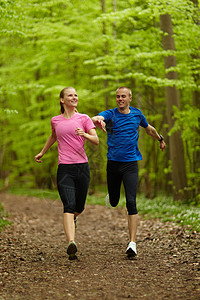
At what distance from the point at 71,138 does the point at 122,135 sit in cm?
79

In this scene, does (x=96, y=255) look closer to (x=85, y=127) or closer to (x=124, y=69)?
(x=85, y=127)

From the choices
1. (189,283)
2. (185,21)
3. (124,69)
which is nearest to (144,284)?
(189,283)

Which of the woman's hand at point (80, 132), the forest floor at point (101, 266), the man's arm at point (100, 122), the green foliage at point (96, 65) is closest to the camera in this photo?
the forest floor at point (101, 266)

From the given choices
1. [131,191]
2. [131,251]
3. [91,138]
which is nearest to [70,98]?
[91,138]

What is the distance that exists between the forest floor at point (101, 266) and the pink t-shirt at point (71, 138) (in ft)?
4.75

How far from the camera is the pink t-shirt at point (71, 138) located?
19.0 ft

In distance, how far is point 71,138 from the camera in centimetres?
580

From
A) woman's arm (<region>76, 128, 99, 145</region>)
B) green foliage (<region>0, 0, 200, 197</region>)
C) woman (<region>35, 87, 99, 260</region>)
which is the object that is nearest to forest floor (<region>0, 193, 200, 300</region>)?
woman (<region>35, 87, 99, 260</region>)

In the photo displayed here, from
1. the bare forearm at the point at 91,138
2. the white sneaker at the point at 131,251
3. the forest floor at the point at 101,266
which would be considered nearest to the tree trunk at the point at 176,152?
the forest floor at the point at 101,266

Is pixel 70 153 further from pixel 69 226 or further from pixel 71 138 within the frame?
pixel 69 226

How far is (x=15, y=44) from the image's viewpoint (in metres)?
21.5

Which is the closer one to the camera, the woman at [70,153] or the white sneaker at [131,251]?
the woman at [70,153]

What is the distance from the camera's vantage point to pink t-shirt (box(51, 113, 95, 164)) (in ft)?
19.0

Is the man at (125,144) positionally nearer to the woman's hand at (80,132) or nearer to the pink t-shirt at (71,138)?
the pink t-shirt at (71,138)
